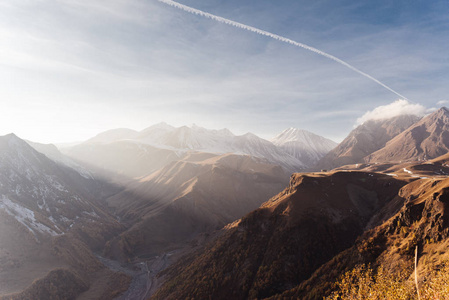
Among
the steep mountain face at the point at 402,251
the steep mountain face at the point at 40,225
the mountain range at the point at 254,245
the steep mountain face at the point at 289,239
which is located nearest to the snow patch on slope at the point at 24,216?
the steep mountain face at the point at 40,225

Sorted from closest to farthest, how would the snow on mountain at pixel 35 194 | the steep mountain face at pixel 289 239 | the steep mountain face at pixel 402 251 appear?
the steep mountain face at pixel 402 251, the steep mountain face at pixel 289 239, the snow on mountain at pixel 35 194

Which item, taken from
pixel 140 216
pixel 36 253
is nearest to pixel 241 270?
pixel 36 253

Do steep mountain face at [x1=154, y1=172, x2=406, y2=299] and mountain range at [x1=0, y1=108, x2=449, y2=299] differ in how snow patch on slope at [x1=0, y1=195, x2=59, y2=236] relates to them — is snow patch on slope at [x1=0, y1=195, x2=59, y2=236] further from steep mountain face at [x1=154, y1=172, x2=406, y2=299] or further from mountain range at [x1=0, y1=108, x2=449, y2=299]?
steep mountain face at [x1=154, y1=172, x2=406, y2=299]

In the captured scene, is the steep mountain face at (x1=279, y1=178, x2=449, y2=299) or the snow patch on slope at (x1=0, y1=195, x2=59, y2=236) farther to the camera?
the snow patch on slope at (x1=0, y1=195, x2=59, y2=236)

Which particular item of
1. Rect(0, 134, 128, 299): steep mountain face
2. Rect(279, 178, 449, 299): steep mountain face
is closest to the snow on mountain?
Rect(0, 134, 128, 299): steep mountain face

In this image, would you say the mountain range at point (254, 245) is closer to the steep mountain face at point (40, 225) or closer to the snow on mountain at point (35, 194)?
the steep mountain face at point (40, 225)

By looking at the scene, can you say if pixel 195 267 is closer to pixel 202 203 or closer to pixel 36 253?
pixel 36 253

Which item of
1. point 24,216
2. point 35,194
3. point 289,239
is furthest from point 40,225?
point 289,239

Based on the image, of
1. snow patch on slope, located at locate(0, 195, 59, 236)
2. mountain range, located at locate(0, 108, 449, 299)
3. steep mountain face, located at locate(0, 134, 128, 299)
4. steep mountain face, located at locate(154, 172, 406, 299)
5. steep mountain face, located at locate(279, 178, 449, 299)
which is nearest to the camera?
steep mountain face, located at locate(279, 178, 449, 299)
